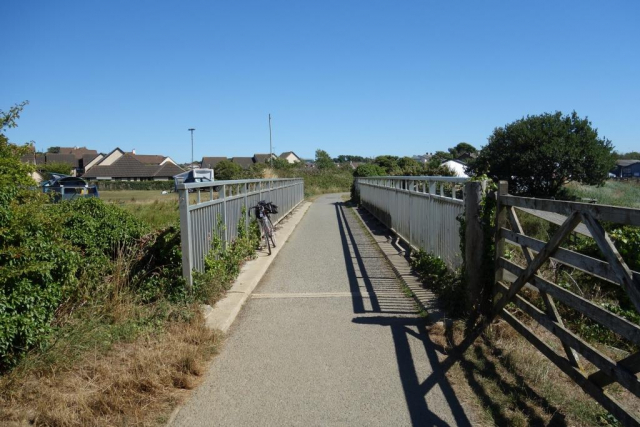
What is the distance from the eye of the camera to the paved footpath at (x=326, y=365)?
12.8 feet

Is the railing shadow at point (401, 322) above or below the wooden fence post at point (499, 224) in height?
below

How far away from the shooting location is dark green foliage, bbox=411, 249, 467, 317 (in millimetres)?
6094

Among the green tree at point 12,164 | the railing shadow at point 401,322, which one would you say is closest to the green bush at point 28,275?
the green tree at point 12,164

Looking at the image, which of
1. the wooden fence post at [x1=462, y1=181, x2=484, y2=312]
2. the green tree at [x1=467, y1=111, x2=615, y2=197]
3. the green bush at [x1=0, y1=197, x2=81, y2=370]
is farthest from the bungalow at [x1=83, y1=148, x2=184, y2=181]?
the wooden fence post at [x1=462, y1=181, x2=484, y2=312]

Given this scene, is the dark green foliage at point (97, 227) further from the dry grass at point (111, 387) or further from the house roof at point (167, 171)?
the house roof at point (167, 171)

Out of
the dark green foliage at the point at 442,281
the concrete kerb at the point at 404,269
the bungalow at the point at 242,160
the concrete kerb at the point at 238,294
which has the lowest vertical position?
the concrete kerb at the point at 238,294

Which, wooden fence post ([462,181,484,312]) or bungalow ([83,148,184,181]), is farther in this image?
bungalow ([83,148,184,181])

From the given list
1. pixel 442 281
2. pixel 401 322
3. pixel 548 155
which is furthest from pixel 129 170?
pixel 401 322

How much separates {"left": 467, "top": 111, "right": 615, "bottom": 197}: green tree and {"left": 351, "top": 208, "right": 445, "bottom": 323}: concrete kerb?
16.9 m

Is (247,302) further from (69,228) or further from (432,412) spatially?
(432,412)

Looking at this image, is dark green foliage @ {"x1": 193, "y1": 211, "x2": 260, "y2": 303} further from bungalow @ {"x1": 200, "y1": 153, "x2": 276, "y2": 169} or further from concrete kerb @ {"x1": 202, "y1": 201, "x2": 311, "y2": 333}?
bungalow @ {"x1": 200, "y1": 153, "x2": 276, "y2": 169}

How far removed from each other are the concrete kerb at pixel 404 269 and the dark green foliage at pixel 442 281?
96mm

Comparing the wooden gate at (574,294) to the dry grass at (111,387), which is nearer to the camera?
the wooden gate at (574,294)

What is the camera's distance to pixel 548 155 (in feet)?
93.0
